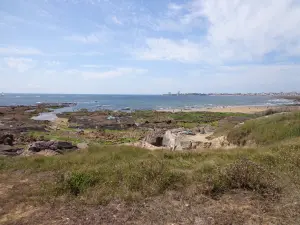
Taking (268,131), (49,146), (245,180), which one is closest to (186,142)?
(268,131)

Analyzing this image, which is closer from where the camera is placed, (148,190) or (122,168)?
(148,190)

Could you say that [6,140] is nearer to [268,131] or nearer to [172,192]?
[172,192]

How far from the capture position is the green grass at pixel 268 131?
1391cm

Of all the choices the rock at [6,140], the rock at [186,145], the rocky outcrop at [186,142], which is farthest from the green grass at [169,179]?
the rock at [6,140]

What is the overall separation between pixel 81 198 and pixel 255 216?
414cm

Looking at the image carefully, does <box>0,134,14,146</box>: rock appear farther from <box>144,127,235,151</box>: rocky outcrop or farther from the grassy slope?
the grassy slope

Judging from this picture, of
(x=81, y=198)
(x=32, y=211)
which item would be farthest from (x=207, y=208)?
(x=32, y=211)

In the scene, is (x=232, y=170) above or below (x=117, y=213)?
above

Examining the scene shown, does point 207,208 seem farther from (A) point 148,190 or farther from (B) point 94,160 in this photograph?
(B) point 94,160

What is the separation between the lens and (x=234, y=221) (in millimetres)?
4957

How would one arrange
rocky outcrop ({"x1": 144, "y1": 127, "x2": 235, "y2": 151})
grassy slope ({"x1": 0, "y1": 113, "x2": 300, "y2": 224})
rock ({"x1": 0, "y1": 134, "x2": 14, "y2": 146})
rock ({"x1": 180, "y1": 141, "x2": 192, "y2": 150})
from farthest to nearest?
rock ({"x1": 0, "y1": 134, "x2": 14, "y2": 146}) → rock ({"x1": 180, "y1": 141, "x2": 192, "y2": 150}) → rocky outcrop ({"x1": 144, "y1": 127, "x2": 235, "y2": 151}) → grassy slope ({"x1": 0, "y1": 113, "x2": 300, "y2": 224})

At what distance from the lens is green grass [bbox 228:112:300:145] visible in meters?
13.9

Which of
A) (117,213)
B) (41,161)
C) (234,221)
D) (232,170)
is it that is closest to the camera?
(234,221)

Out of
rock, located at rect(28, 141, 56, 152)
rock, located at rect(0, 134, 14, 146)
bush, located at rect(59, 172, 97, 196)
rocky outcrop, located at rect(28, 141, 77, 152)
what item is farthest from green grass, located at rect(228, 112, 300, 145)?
rock, located at rect(0, 134, 14, 146)
